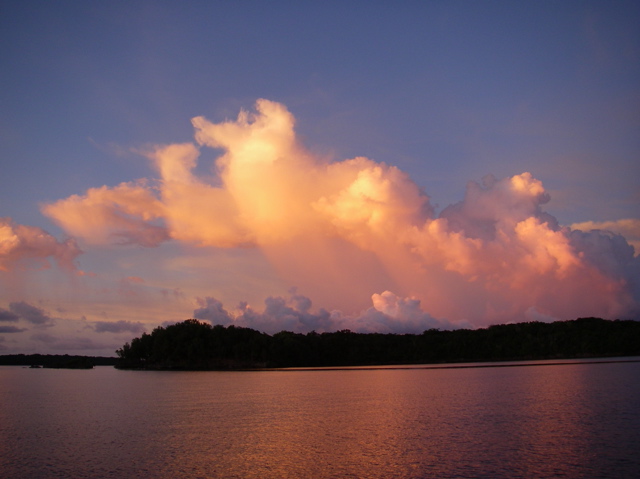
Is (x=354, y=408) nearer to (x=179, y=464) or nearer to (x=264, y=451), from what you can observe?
(x=264, y=451)

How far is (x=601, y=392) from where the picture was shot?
58.2 meters

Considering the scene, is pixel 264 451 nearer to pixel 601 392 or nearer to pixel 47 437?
pixel 47 437

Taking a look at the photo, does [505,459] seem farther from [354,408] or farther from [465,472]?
[354,408]

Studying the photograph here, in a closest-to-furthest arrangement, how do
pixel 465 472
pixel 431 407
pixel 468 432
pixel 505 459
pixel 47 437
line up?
pixel 465 472
pixel 505 459
pixel 468 432
pixel 47 437
pixel 431 407

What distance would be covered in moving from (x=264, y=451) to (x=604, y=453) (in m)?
Answer: 18.3

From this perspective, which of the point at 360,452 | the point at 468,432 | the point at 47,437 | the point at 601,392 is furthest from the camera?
the point at 601,392

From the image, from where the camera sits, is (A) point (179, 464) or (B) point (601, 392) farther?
(B) point (601, 392)

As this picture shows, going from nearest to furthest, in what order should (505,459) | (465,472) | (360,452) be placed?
(465,472), (505,459), (360,452)

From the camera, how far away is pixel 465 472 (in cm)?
2444

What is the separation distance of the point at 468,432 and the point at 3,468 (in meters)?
27.5

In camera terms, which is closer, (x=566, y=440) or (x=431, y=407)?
(x=566, y=440)

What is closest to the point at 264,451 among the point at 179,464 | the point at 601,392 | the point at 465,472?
the point at 179,464

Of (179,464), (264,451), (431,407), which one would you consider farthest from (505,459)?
(431,407)

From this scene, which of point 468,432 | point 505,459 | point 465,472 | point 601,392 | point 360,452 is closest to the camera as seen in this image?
point 465,472
